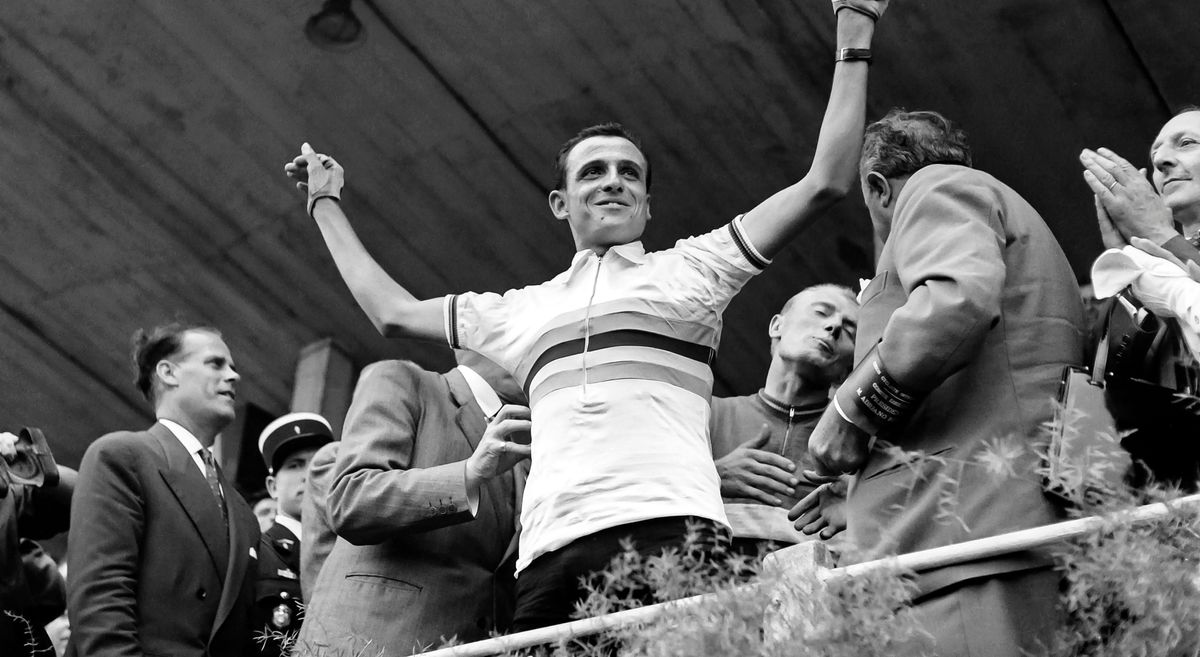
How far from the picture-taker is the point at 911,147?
350cm

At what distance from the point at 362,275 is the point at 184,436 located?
3.32 ft

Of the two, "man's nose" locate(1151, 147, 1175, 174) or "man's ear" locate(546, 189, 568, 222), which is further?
"man's ear" locate(546, 189, 568, 222)

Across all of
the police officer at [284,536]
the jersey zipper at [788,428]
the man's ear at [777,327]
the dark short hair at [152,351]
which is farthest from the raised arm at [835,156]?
the dark short hair at [152,351]

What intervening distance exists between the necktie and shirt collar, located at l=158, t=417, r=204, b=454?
2cm

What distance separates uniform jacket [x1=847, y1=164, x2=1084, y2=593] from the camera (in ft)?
9.51

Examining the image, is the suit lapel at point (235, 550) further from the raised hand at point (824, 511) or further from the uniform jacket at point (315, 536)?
the raised hand at point (824, 511)

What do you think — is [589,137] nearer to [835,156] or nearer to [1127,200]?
[835,156]

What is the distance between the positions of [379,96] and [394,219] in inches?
33.1

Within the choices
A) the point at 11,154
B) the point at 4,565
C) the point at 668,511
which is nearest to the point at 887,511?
the point at 668,511

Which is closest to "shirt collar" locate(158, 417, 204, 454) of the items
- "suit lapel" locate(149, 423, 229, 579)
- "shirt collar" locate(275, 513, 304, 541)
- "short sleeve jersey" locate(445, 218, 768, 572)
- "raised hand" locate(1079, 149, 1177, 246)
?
"suit lapel" locate(149, 423, 229, 579)

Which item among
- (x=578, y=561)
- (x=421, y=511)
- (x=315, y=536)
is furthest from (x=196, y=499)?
(x=578, y=561)

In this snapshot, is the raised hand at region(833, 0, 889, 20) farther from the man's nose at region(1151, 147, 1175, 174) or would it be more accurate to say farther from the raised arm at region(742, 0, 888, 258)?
the man's nose at region(1151, 147, 1175, 174)

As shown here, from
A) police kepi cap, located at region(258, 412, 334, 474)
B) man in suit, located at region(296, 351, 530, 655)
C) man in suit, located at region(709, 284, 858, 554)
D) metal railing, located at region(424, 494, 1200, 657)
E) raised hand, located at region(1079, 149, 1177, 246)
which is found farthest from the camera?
police kepi cap, located at region(258, 412, 334, 474)

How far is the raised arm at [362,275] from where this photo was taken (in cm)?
382
